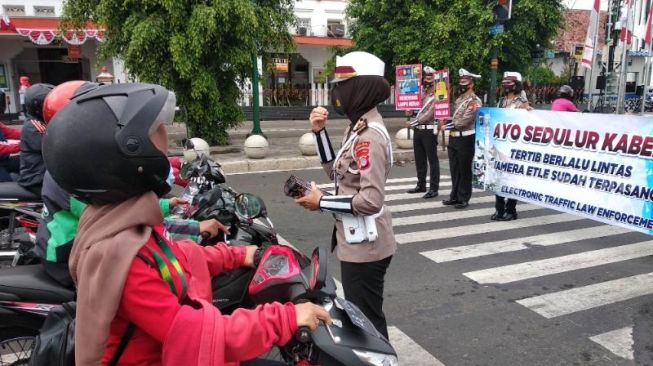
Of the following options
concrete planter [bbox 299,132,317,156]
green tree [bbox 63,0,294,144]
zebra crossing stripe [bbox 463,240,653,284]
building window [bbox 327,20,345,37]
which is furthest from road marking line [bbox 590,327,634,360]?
building window [bbox 327,20,345,37]

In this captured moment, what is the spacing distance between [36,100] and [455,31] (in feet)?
47.3

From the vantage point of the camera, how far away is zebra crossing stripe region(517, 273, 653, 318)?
14.3 feet

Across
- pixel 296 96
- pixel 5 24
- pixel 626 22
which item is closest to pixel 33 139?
pixel 5 24

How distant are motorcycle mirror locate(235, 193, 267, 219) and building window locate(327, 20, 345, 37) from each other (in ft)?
87.4

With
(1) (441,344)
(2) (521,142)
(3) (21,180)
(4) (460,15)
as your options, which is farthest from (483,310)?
(4) (460,15)

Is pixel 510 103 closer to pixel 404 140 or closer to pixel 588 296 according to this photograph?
pixel 588 296

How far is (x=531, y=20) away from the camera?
16.3 m

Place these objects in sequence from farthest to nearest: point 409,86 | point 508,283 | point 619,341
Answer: point 409,86
point 508,283
point 619,341

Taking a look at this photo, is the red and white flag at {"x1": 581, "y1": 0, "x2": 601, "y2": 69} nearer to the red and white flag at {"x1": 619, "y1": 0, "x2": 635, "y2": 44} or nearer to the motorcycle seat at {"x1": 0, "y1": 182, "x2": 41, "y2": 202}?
the red and white flag at {"x1": 619, "y1": 0, "x2": 635, "y2": 44}

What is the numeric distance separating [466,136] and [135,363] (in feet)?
22.1

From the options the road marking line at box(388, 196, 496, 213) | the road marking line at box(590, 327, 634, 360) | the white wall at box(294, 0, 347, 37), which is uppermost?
the white wall at box(294, 0, 347, 37)

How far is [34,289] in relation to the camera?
8.62 feet

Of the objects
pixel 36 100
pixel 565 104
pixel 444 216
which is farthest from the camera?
pixel 444 216

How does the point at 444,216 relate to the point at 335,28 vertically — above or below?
below
